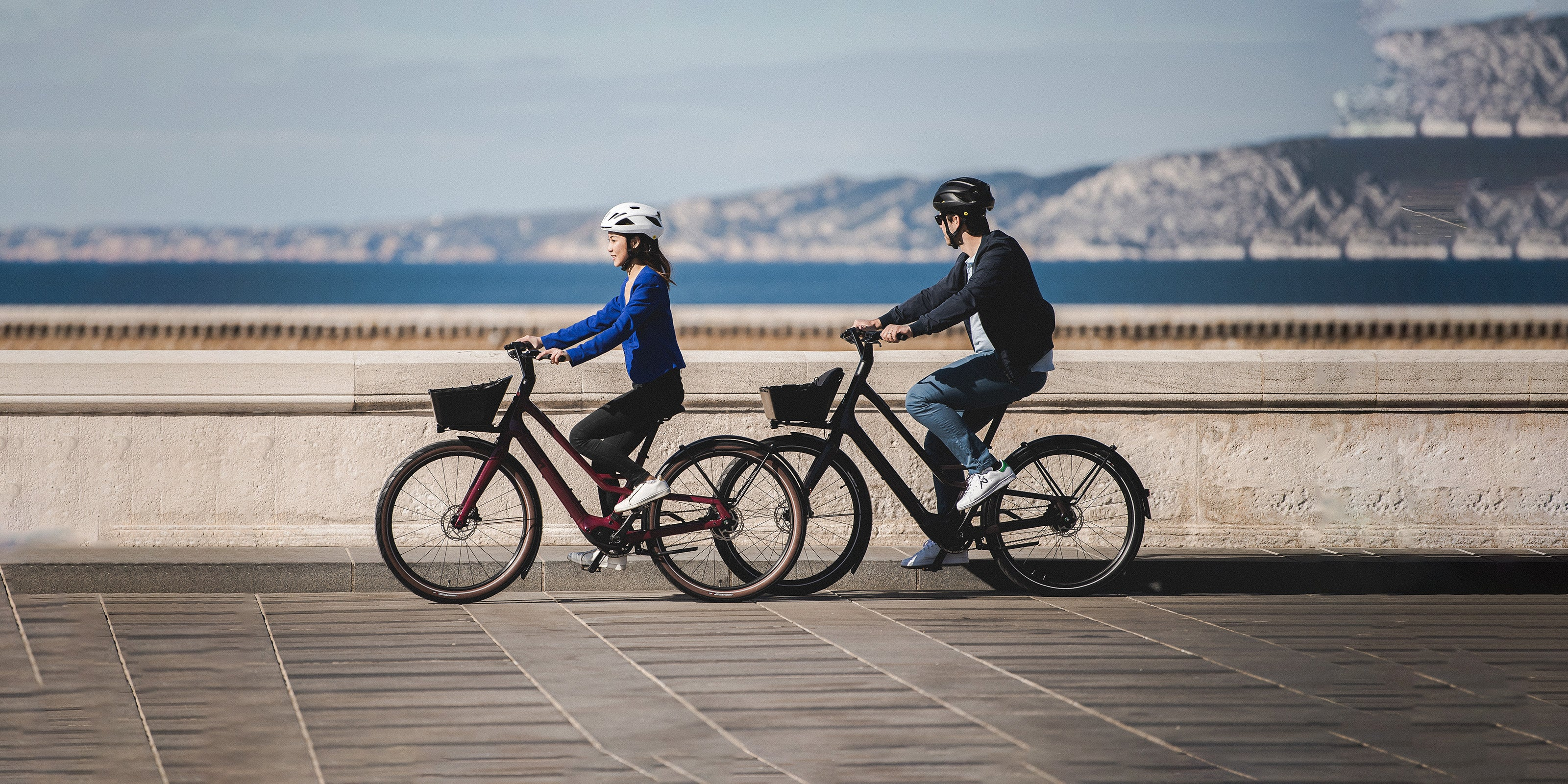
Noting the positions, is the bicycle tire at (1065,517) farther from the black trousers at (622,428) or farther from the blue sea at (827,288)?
the blue sea at (827,288)

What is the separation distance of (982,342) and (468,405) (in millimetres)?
2215

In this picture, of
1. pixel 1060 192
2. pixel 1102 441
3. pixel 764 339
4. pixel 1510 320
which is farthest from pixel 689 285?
pixel 1102 441

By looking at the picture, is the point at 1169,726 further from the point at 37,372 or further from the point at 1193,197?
the point at 1193,197

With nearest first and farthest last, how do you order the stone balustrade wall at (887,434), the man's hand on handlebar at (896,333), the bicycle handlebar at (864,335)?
1. the man's hand on handlebar at (896,333)
2. the bicycle handlebar at (864,335)
3. the stone balustrade wall at (887,434)

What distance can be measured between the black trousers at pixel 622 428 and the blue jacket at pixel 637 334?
0.07 meters

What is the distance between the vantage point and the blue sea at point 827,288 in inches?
4500

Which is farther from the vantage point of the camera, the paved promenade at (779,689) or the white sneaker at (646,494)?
the white sneaker at (646,494)

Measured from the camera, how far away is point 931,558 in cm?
717

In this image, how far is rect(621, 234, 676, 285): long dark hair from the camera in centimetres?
676

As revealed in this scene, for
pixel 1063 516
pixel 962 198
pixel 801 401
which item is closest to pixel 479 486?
pixel 801 401

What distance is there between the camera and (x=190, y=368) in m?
7.49

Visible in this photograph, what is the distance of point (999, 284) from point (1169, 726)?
7.99ft

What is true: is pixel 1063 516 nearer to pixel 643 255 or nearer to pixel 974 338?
pixel 974 338

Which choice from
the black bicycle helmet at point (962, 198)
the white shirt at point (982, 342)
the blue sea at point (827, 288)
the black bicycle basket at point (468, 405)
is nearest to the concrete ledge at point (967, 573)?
the black bicycle basket at point (468, 405)
